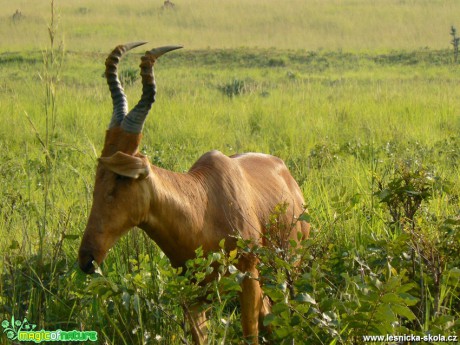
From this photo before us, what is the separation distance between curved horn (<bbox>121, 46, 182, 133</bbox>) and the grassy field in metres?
0.43

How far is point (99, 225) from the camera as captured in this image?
2.96 metres

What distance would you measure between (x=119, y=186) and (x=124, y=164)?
121mm

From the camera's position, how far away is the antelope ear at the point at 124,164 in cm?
290

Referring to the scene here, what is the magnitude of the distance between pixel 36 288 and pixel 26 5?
45.3 m

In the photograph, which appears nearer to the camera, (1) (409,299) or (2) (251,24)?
(1) (409,299)

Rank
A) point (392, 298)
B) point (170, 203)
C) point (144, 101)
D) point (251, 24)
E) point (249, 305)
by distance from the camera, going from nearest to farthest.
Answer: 1. point (392, 298)
2. point (144, 101)
3. point (170, 203)
4. point (249, 305)
5. point (251, 24)

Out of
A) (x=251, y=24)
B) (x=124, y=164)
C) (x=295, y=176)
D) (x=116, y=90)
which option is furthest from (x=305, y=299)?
(x=251, y=24)

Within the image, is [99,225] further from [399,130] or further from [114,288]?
[399,130]

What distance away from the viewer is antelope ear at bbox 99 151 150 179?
290 centimetres

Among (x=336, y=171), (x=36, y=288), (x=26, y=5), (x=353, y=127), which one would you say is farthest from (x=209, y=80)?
(x=26, y=5)

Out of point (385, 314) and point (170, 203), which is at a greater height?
point (170, 203)

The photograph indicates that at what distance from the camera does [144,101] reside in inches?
122

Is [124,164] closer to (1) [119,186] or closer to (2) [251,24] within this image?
(1) [119,186]

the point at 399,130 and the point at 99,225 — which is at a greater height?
the point at 99,225
